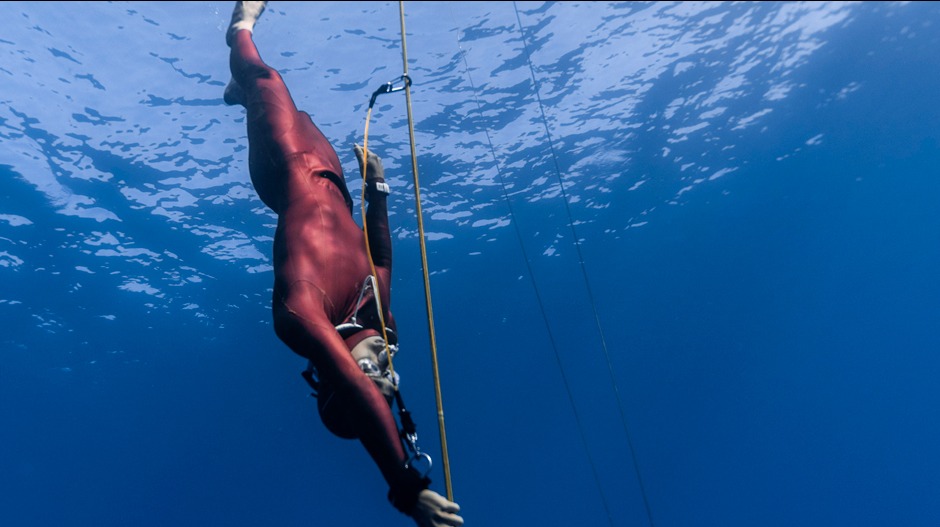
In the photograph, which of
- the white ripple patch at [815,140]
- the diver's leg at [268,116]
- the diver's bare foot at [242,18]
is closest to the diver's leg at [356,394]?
the diver's leg at [268,116]

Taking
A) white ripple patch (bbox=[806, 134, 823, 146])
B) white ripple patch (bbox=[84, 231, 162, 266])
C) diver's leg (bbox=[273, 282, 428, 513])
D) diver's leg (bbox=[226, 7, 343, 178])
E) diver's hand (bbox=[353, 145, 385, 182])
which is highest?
white ripple patch (bbox=[806, 134, 823, 146])

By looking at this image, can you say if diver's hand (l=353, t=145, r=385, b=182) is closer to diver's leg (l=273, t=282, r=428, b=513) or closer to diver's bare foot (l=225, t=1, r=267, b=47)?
diver's bare foot (l=225, t=1, r=267, b=47)

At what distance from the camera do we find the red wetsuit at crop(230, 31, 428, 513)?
2.89 meters

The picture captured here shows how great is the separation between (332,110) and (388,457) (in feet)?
38.0

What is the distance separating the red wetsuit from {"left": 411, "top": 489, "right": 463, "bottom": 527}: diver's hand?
6 cm

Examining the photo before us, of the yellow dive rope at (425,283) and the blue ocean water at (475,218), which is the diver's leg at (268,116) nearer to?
the yellow dive rope at (425,283)

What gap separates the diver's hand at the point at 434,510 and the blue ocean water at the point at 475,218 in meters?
5.37

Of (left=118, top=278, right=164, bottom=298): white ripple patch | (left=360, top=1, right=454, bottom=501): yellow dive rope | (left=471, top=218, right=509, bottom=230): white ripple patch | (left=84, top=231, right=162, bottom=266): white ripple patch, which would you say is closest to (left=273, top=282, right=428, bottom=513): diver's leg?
(left=360, top=1, right=454, bottom=501): yellow dive rope

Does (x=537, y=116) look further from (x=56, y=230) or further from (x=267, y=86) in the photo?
(x=56, y=230)

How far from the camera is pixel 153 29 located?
10086 mm

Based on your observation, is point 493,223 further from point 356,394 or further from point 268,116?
point 356,394

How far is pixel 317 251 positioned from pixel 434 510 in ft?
6.72

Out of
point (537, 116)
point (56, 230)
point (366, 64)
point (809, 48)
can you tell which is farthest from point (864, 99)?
point (56, 230)

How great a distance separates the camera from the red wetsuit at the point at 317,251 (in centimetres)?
289
